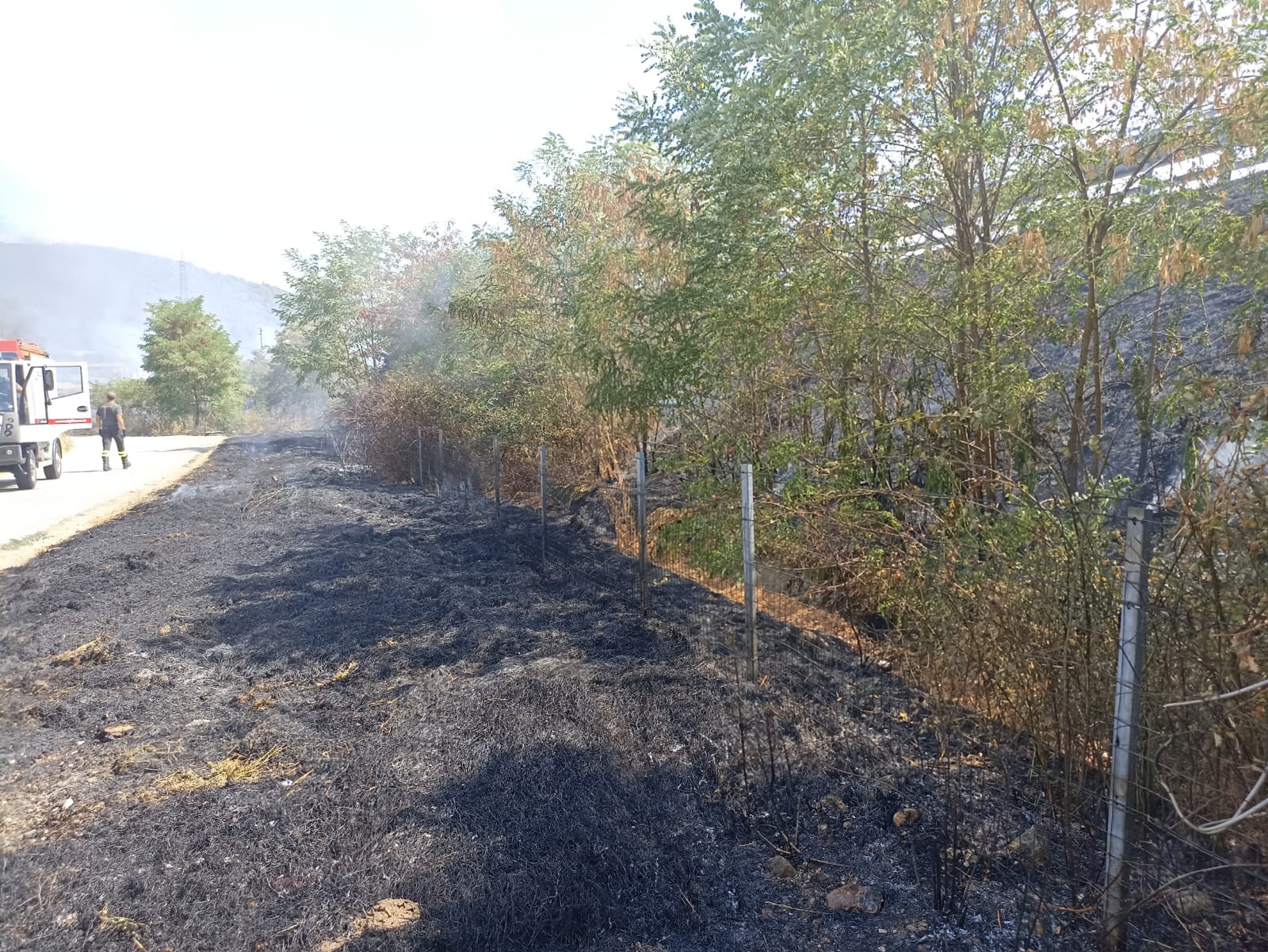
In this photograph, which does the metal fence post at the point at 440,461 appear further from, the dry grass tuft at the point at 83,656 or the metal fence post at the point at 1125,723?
the metal fence post at the point at 1125,723

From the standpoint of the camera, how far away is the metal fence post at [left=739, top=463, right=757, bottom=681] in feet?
13.7

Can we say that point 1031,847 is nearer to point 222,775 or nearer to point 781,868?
point 781,868

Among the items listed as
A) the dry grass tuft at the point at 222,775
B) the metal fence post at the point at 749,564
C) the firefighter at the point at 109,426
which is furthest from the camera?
the firefighter at the point at 109,426

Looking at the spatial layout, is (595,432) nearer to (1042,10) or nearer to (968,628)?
(1042,10)

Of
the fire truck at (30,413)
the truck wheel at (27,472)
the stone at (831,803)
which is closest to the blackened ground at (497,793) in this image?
the stone at (831,803)

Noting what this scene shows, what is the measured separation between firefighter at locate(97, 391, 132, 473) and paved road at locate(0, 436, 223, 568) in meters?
0.43

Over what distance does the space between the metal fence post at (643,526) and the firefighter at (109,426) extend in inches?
673

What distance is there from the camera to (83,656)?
5.57 meters

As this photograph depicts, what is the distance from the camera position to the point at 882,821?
3.23 meters

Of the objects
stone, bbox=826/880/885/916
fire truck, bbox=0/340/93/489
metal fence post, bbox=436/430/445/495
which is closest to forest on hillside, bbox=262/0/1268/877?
stone, bbox=826/880/885/916

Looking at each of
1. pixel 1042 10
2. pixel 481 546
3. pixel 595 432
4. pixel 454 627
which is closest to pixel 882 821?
pixel 454 627

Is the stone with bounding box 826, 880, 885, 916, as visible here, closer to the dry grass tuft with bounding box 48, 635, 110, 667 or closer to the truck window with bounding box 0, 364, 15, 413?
the dry grass tuft with bounding box 48, 635, 110, 667

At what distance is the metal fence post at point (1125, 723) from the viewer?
7.07ft

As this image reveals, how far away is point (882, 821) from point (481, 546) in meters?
6.52
